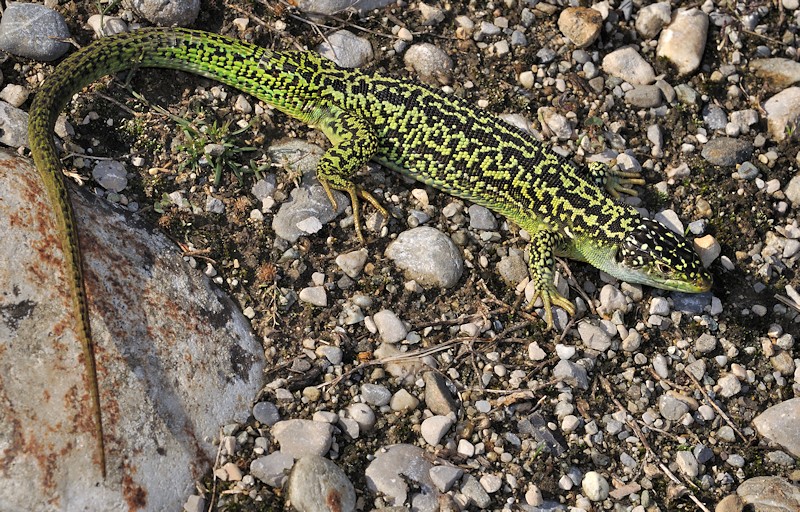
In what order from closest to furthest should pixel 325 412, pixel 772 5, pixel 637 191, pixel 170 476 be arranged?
pixel 170 476
pixel 325 412
pixel 637 191
pixel 772 5

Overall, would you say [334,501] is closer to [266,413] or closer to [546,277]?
[266,413]

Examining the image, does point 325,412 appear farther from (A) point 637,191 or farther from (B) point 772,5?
(B) point 772,5

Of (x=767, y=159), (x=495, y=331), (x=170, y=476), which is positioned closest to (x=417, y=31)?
(x=495, y=331)

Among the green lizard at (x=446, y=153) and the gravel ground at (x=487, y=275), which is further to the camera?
the green lizard at (x=446, y=153)

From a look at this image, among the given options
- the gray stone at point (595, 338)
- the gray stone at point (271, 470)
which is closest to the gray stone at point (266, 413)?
the gray stone at point (271, 470)

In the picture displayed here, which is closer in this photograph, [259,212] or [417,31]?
[259,212]

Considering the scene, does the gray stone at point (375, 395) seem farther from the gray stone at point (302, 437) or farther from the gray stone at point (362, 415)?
the gray stone at point (302, 437)

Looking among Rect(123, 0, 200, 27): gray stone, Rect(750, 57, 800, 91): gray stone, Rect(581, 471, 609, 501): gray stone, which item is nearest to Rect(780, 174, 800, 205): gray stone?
Rect(750, 57, 800, 91): gray stone

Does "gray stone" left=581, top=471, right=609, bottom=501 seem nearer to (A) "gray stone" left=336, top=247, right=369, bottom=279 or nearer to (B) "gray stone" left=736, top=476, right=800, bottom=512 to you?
(B) "gray stone" left=736, top=476, right=800, bottom=512
